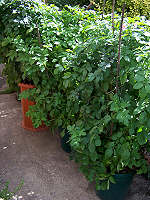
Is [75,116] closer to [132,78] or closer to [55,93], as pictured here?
[55,93]

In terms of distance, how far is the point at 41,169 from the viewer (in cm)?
257

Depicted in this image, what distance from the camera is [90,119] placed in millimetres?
1813

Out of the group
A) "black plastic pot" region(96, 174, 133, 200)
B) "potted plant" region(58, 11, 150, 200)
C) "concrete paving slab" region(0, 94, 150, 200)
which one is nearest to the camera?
"potted plant" region(58, 11, 150, 200)

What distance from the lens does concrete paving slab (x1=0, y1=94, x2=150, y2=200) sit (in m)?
2.27

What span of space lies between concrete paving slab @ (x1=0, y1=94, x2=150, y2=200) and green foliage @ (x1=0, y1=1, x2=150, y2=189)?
0.44 m

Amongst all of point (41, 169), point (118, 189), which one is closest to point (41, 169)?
point (41, 169)

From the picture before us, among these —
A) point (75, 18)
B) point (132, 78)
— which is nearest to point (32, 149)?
point (75, 18)

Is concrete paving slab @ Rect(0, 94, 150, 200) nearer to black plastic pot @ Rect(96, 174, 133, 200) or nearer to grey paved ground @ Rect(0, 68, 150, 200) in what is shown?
grey paved ground @ Rect(0, 68, 150, 200)

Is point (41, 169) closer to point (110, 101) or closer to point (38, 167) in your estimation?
point (38, 167)

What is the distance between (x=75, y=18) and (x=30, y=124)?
1446 millimetres

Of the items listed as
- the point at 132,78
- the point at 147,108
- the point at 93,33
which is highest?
the point at 93,33

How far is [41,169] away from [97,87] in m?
1.28

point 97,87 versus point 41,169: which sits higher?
point 97,87

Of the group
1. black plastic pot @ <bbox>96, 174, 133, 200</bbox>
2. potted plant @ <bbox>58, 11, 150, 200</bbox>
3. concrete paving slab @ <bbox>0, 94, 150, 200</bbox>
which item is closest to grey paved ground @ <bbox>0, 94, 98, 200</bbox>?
concrete paving slab @ <bbox>0, 94, 150, 200</bbox>
